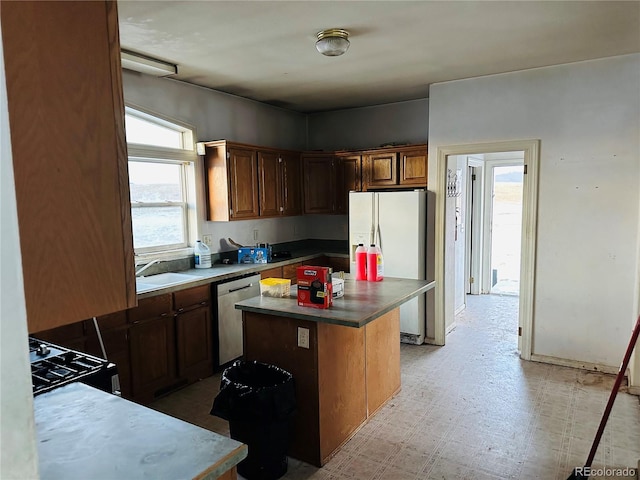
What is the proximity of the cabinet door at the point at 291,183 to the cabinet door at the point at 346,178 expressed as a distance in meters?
0.47

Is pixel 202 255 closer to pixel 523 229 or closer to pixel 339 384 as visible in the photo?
pixel 339 384

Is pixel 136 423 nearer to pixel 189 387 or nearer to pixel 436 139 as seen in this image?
pixel 189 387

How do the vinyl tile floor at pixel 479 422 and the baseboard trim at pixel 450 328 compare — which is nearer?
the vinyl tile floor at pixel 479 422

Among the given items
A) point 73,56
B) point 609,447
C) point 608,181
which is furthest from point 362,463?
point 608,181

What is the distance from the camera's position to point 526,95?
3984mm

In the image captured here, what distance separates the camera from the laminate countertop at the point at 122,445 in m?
1.13

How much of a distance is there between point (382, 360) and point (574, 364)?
194 centimetres

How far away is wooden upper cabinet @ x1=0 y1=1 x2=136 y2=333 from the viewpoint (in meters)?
0.78

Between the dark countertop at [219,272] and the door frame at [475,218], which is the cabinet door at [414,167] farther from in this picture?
the door frame at [475,218]

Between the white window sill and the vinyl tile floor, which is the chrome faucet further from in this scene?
the vinyl tile floor

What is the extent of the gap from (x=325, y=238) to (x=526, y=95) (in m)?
2.95

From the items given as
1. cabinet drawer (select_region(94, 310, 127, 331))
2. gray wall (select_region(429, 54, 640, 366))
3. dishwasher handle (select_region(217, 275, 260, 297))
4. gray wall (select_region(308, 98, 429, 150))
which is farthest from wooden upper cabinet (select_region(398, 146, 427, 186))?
cabinet drawer (select_region(94, 310, 127, 331))

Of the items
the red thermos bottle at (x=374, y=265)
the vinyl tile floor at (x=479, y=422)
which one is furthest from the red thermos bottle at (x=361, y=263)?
the vinyl tile floor at (x=479, y=422)

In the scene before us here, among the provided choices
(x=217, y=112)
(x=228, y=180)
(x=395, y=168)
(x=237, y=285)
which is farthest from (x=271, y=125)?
(x=237, y=285)
